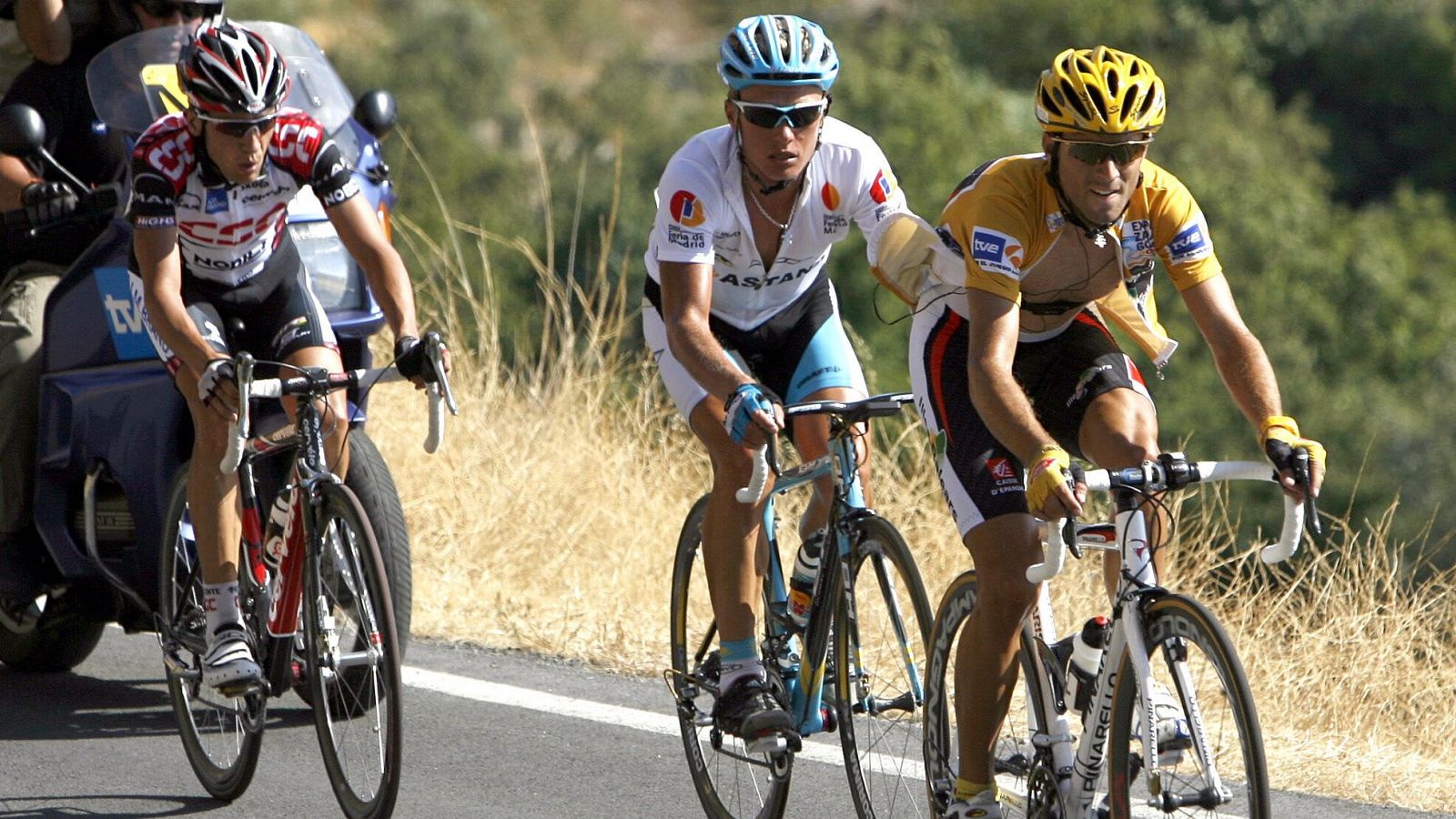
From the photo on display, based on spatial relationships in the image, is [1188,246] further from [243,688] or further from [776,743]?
[243,688]

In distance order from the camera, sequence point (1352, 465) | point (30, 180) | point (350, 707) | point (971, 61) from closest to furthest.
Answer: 1. point (350, 707)
2. point (30, 180)
3. point (1352, 465)
4. point (971, 61)

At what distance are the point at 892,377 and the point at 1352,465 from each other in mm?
15685

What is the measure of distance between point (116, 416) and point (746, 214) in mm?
2358

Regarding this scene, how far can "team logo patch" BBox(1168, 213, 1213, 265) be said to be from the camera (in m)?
4.54

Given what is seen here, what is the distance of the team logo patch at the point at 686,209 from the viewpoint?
16.6 feet

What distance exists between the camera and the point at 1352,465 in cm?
4338

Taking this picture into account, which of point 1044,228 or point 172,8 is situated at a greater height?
point 172,8

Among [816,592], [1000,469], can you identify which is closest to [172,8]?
[816,592]

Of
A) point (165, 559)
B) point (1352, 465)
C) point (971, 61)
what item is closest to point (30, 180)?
point (165, 559)

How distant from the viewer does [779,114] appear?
5.04 meters

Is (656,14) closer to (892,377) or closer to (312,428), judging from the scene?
(892,377)

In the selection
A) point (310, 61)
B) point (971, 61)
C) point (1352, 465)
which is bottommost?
point (1352, 465)

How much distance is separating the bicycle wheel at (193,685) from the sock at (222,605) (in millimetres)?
79

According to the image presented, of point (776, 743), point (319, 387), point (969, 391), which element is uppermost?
point (969, 391)
